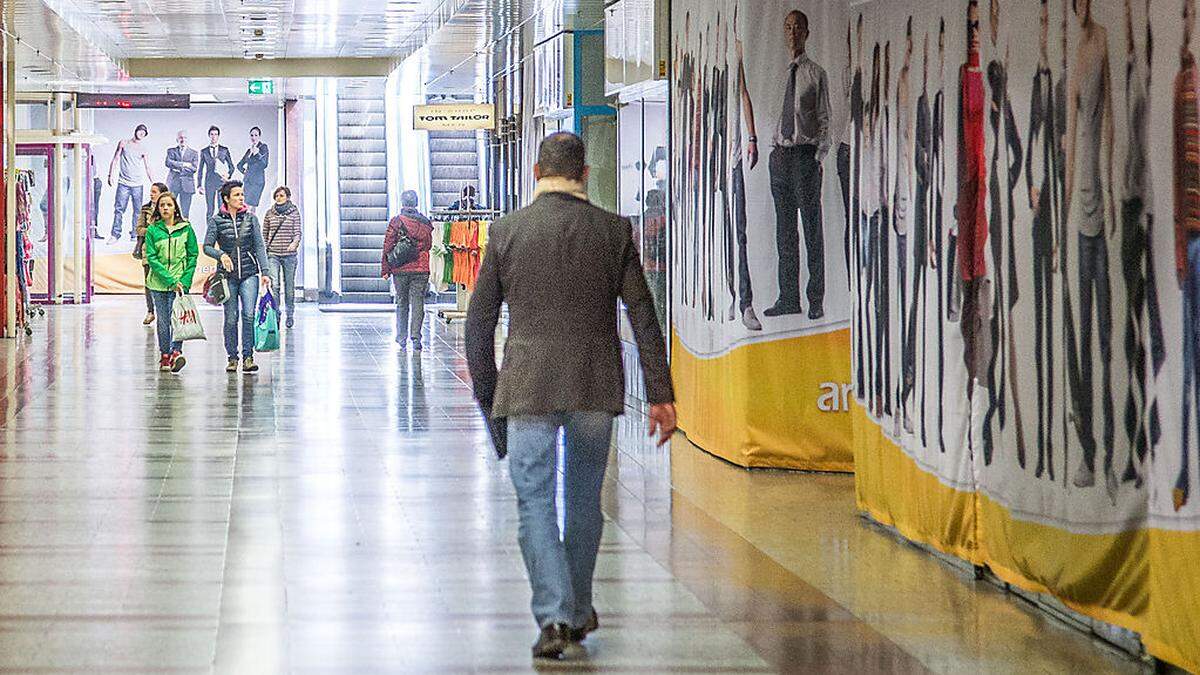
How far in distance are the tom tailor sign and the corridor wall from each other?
57.3 feet

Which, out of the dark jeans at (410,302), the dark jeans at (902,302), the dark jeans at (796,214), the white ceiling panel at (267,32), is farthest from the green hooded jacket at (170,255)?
the dark jeans at (902,302)

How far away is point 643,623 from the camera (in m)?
6.03

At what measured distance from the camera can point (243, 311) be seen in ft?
53.5

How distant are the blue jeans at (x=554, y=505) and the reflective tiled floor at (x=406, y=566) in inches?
6.8

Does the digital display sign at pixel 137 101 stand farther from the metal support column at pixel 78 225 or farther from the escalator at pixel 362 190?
the escalator at pixel 362 190

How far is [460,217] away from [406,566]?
1800 cm

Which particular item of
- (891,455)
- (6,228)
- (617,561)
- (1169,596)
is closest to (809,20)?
(891,455)

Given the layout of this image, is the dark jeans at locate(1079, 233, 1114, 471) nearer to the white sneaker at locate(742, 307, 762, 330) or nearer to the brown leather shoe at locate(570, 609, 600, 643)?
the brown leather shoe at locate(570, 609, 600, 643)

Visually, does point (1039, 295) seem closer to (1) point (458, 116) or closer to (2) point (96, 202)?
(1) point (458, 116)

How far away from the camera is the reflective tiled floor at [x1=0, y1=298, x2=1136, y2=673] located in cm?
560

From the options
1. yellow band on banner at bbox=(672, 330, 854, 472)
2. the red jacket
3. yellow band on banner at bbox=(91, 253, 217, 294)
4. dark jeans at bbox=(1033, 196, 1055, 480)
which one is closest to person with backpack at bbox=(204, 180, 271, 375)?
the red jacket

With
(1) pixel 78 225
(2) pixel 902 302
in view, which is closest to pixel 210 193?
(1) pixel 78 225

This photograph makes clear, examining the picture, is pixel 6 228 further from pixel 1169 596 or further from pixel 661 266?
pixel 1169 596

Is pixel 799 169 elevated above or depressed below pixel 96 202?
below
